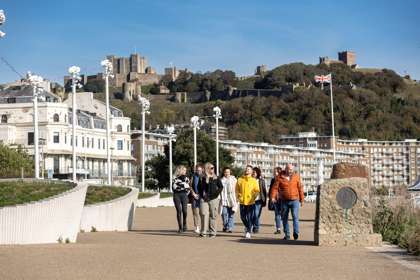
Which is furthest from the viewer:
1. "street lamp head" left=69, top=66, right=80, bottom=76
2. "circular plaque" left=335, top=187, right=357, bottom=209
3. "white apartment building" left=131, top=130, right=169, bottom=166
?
"white apartment building" left=131, top=130, right=169, bottom=166

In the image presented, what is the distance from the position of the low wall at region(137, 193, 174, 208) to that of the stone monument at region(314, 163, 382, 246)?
118 ft

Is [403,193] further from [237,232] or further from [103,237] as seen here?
[103,237]

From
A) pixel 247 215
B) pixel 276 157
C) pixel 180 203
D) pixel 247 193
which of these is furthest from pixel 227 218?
pixel 276 157

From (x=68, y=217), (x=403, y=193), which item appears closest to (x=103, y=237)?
(x=68, y=217)

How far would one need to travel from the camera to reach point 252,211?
75.1ft

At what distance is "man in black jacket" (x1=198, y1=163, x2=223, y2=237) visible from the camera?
22.5 m

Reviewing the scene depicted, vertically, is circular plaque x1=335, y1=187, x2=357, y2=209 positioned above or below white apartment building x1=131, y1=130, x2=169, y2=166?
below

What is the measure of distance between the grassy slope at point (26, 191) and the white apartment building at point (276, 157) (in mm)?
139023

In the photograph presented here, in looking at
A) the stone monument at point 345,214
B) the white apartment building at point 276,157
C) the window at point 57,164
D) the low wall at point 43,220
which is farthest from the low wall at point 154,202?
the white apartment building at point 276,157

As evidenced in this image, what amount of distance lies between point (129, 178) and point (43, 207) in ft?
270

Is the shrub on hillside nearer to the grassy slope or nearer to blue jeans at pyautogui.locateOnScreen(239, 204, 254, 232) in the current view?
blue jeans at pyautogui.locateOnScreen(239, 204, 254, 232)

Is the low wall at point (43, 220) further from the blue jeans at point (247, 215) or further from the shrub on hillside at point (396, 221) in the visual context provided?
the shrub on hillside at point (396, 221)

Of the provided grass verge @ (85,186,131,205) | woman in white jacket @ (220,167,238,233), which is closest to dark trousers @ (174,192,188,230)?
woman in white jacket @ (220,167,238,233)

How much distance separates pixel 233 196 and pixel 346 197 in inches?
257
